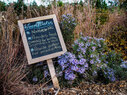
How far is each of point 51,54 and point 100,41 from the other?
111 cm

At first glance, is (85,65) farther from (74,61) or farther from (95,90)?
(95,90)

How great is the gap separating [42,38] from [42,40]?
40 mm

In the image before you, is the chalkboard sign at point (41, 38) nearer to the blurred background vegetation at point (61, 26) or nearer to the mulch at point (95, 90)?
the blurred background vegetation at point (61, 26)

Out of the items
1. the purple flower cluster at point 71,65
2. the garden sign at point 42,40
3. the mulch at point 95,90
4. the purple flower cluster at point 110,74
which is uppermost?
the garden sign at point 42,40

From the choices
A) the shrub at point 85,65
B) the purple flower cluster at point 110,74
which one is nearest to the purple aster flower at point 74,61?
the shrub at point 85,65

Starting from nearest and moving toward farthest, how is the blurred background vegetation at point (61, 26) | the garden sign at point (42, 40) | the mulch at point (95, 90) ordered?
the blurred background vegetation at point (61, 26), the mulch at point (95, 90), the garden sign at point (42, 40)

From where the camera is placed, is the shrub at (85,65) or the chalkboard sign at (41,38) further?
the chalkboard sign at (41,38)

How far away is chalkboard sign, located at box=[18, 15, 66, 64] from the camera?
2828 millimetres

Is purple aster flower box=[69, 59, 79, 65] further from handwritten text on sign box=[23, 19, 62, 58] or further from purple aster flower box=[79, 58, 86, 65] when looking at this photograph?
handwritten text on sign box=[23, 19, 62, 58]

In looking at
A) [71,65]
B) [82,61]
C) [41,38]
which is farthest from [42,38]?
[82,61]

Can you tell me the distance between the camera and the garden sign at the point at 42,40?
2.82 meters

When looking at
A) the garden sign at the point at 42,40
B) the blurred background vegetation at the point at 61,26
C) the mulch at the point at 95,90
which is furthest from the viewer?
the garden sign at the point at 42,40

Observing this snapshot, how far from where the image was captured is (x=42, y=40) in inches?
116

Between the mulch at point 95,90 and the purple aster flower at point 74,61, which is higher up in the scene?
the purple aster flower at point 74,61
